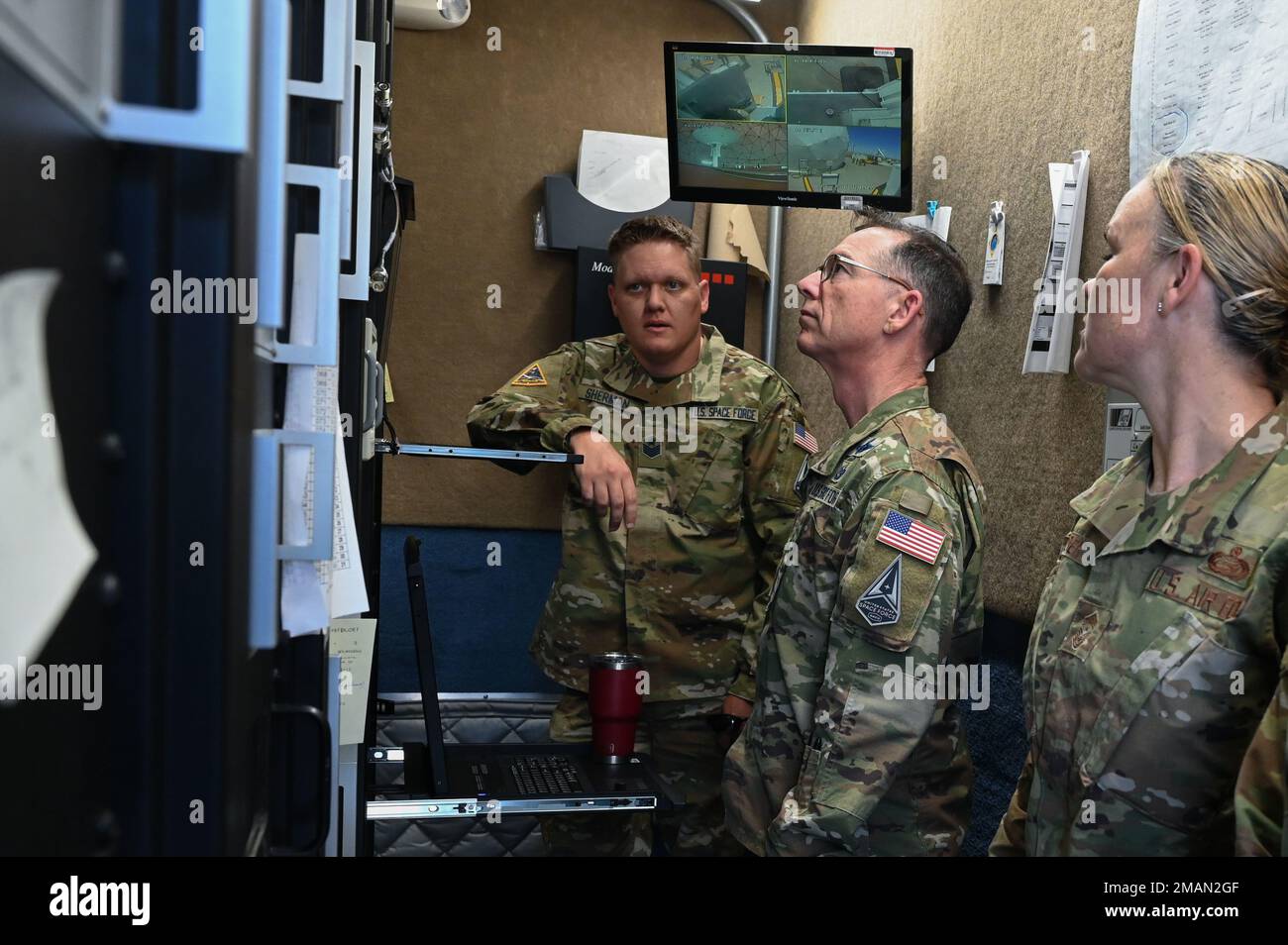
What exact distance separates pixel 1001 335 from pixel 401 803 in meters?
1.23

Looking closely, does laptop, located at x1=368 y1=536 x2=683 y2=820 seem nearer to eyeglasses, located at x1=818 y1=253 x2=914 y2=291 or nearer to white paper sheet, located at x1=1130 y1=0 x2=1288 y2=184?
eyeglasses, located at x1=818 y1=253 x2=914 y2=291

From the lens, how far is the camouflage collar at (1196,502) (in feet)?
3.07

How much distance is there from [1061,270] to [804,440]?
24.5 inches

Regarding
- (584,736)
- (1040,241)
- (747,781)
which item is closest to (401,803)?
(747,781)

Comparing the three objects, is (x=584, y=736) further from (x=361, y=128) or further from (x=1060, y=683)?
(x=361, y=128)

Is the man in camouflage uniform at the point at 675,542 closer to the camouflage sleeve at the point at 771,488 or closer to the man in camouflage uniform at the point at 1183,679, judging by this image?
the camouflage sleeve at the point at 771,488

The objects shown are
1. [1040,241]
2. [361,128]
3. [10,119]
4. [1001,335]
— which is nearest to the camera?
[10,119]

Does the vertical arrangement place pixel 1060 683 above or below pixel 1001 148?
below

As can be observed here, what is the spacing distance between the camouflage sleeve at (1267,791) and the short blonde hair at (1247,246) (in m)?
0.32

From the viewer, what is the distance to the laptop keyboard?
1299 millimetres

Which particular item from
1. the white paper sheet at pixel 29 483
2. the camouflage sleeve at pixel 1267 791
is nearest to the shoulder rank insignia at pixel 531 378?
the camouflage sleeve at pixel 1267 791

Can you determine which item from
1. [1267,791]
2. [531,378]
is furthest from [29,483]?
[531,378]

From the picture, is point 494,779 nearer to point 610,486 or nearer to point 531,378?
point 610,486
